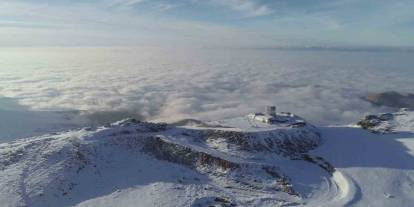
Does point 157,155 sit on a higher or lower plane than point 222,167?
higher

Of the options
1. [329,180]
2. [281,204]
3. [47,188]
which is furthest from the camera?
[329,180]

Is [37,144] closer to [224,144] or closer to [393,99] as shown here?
[224,144]

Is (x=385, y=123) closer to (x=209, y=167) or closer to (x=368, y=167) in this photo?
(x=368, y=167)

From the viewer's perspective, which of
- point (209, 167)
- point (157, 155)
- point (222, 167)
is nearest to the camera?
point (222, 167)

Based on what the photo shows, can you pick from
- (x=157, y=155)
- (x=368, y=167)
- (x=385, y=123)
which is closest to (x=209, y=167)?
(x=157, y=155)

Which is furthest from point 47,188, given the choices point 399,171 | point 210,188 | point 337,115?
point 337,115

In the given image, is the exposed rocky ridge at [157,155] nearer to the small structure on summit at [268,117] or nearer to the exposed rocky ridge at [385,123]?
the small structure on summit at [268,117]

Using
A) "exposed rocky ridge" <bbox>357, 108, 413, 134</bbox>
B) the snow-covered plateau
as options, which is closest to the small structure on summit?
the snow-covered plateau

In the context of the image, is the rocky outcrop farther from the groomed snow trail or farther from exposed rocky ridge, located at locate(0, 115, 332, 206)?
the groomed snow trail
